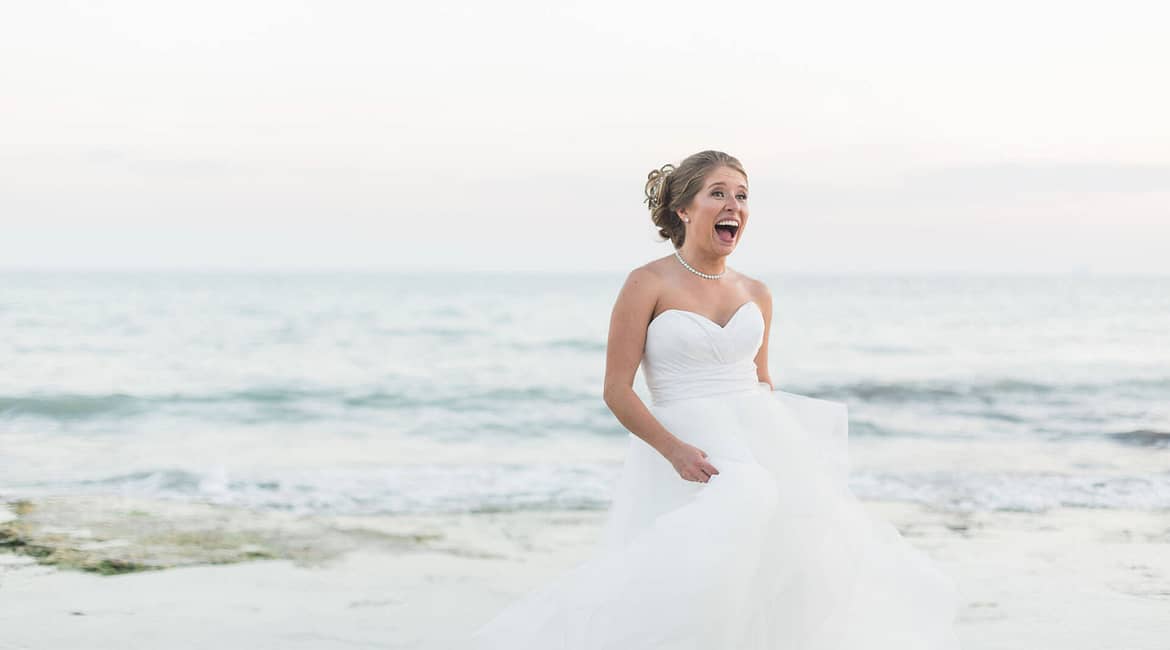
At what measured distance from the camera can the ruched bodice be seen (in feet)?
12.2

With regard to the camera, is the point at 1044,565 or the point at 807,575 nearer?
the point at 807,575

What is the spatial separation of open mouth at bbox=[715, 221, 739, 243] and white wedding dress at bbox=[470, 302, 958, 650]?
0.27 metres

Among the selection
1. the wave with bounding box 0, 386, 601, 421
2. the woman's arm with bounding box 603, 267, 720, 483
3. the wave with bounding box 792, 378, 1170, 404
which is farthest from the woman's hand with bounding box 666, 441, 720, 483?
the wave with bounding box 792, 378, 1170, 404

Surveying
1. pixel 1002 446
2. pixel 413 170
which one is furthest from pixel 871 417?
pixel 413 170

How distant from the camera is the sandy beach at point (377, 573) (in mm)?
5133

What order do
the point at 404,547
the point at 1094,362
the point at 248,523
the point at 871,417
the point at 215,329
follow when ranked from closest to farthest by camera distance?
the point at 404,547 < the point at 248,523 < the point at 871,417 < the point at 1094,362 < the point at 215,329

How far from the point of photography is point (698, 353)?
3.77 metres

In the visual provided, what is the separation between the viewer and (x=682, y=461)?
3.58m

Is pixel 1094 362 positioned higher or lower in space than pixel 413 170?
lower

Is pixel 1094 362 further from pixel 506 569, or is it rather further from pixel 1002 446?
pixel 506 569

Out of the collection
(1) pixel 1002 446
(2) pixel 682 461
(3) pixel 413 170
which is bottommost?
(1) pixel 1002 446

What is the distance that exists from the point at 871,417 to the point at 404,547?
396 inches

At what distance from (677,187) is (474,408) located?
1261cm

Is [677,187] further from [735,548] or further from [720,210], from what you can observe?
[735,548]
